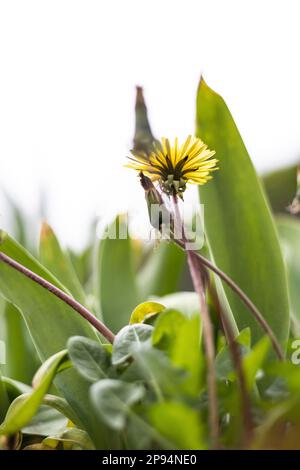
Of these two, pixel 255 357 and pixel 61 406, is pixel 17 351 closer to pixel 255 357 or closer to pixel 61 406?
pixel 61 406

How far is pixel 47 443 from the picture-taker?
0.38m

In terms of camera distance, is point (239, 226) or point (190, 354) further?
point (239, 226)

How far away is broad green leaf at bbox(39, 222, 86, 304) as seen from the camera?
1.75 ft

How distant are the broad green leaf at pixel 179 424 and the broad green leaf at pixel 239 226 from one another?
0.16 meters

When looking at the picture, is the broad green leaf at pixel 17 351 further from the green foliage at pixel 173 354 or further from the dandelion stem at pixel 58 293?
the dandelion stem at pixel 58 293

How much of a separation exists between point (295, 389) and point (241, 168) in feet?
0.62

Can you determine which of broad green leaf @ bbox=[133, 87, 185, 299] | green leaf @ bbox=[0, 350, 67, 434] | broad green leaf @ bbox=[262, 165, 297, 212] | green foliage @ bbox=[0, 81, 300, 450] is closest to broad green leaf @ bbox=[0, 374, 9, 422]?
green foliage @ bbox=[0, 81, 300, 450]

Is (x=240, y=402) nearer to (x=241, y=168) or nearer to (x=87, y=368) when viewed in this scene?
(x=87, y=368)

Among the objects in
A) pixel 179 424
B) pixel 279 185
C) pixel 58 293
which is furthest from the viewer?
pixel 279 185

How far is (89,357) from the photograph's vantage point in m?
0.34

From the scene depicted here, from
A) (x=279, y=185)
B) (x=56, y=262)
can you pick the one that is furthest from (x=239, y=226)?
(x=279, y=185)

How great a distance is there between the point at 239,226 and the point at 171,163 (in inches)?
4.2

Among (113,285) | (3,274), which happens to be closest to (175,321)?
(3,274)

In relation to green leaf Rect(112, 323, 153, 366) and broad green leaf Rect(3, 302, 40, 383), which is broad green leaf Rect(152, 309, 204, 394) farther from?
broad green leaf Rect(3, 302, 40, 383)
